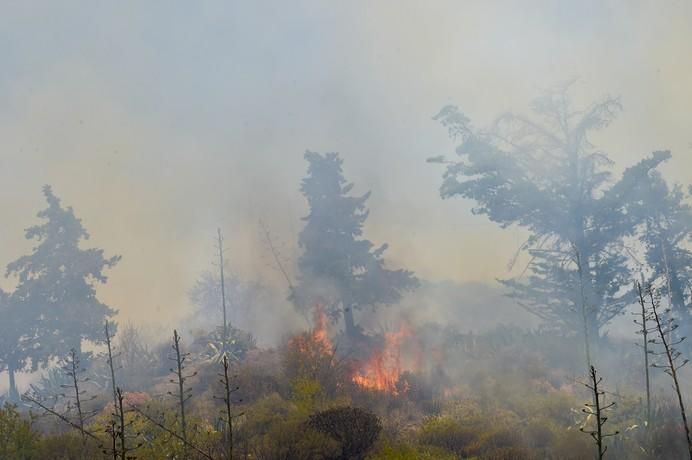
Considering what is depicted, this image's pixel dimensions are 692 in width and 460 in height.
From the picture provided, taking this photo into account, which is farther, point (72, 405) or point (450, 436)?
point (72, 405)

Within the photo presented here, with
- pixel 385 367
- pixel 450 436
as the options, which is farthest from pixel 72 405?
pixel 450 436

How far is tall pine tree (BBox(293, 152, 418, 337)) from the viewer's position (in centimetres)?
3067

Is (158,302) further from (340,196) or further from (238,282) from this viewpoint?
(340,196)

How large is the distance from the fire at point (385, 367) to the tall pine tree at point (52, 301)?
18460 mm

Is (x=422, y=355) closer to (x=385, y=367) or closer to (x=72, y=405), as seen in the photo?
(x=385, y=367)

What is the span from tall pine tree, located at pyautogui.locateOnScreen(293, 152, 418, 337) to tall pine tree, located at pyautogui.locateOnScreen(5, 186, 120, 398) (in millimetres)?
13730

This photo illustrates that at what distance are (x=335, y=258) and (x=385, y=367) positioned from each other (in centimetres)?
799

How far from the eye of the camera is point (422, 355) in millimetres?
26828

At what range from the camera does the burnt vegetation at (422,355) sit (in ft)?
39.9

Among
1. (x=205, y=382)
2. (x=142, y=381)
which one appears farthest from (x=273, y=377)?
(x=142, y=381)

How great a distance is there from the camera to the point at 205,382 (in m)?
23.9

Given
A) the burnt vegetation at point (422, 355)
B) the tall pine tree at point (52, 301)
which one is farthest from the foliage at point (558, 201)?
the tall pine tree at point (52, 301)

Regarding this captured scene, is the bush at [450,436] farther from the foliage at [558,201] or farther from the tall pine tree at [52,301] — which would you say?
the tall pine tree at [52,301]

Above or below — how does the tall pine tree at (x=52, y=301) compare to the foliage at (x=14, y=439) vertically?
above
